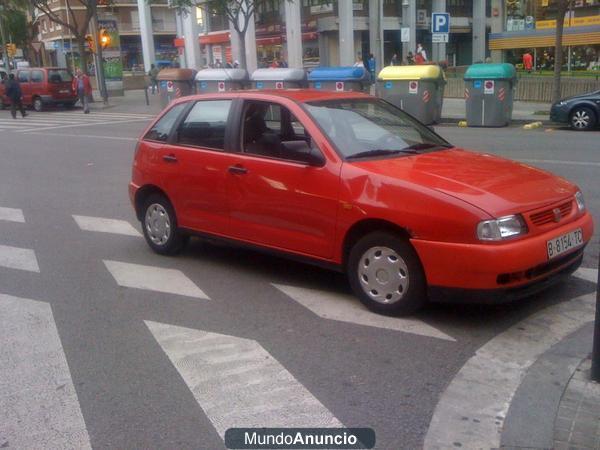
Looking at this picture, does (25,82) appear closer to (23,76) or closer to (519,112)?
(23,76)

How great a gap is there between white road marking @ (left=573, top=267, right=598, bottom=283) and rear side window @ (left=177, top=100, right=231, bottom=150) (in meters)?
3.25

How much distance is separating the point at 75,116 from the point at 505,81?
17.3 metres

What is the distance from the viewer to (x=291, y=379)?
4219mm

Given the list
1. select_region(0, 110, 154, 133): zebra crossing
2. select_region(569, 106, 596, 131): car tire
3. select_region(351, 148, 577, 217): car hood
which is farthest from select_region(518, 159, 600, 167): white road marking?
select_region(0, 110, 154, 133): zebra crossing

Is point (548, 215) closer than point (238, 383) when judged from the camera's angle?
No

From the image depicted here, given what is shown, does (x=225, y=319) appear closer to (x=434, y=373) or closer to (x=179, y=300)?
(x=179, y=300)

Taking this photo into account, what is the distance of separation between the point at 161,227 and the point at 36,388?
298 centimetres

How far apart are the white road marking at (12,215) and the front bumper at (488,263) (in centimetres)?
629

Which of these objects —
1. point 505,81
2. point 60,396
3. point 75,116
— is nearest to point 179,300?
point 60,396

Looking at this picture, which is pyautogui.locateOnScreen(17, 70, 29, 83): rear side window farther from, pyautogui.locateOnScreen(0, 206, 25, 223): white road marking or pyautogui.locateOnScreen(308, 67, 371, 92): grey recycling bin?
pyautogui.locateOnScreen(0, 206, 25, 223): white road marking

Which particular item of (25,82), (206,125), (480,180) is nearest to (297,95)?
(206,125)

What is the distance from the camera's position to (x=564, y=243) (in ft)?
16.0

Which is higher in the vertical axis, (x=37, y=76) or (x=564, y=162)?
(x=37, y=76)

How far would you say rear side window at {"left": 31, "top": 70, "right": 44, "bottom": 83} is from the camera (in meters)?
30.4
